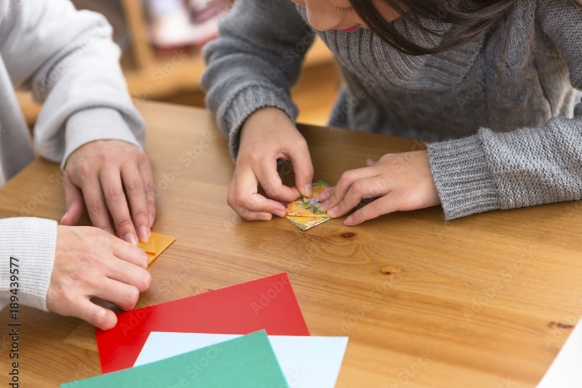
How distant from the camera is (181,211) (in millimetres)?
902

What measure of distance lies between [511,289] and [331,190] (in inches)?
11.9

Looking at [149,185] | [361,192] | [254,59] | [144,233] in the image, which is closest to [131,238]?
[144,233]

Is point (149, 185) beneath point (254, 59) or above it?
beneath

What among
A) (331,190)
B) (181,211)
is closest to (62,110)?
(181,211)

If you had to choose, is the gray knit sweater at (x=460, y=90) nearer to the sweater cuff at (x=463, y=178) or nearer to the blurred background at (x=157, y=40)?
the sweater cuff at (x=463, y=178)

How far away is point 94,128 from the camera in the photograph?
3.25ft

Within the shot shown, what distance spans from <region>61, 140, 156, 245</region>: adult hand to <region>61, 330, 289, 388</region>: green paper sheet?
25 cm

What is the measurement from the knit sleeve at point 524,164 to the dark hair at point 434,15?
46 millimetres

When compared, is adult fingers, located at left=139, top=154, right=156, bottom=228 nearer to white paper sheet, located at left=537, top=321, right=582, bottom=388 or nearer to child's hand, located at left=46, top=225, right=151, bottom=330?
child's hand, located at left=46, top=225, right=151, bottom=330

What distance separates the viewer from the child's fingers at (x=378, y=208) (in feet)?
2.70

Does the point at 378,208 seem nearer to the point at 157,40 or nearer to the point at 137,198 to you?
the point at 137,198

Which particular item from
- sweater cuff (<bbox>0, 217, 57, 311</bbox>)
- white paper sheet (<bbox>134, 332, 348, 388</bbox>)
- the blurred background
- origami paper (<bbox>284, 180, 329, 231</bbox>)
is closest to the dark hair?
origami paper (<bbox>284, 180, 329, 231</bbox>)

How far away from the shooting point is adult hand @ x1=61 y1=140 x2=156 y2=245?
88 cm

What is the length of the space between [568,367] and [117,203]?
2.12 ft
